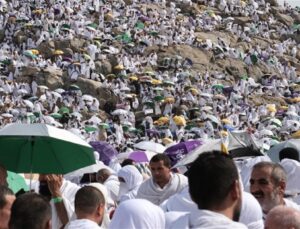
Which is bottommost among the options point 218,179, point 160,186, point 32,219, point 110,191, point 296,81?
point 296,81

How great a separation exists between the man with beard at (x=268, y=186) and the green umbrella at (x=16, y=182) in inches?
83.6

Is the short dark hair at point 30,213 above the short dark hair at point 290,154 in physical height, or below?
above

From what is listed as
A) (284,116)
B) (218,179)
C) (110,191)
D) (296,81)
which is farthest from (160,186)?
(296,81)

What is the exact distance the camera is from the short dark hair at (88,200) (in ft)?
19.6

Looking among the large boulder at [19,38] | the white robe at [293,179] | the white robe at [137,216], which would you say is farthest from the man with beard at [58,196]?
the large boulder at [19,38]

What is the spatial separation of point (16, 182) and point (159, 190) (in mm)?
1109

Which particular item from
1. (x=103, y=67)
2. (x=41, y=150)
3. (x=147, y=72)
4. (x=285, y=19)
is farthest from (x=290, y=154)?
(x=285, y=19)

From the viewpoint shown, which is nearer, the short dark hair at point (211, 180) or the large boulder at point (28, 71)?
the short dark hair at point (211, 180)

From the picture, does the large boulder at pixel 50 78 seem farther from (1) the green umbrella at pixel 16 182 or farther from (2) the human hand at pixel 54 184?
(2) the human hand at pixel 54 184

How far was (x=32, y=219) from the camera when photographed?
16.8 ft

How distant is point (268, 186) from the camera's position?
644 centimetres

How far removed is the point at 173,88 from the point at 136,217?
4026 centimetres

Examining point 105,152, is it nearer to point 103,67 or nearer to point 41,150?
point 41,150

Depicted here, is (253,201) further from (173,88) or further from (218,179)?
(173,88)
